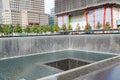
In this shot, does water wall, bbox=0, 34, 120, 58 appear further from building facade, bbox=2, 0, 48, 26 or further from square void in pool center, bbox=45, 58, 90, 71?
building facade, bbox=2, 0, 48, 26

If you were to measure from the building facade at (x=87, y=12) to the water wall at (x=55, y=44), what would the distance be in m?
23.3

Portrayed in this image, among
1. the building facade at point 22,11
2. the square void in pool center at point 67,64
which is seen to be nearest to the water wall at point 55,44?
the square void in pool center at point 67,64

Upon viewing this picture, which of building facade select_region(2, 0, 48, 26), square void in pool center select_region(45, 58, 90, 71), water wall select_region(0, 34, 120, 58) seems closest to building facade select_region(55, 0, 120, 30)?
water wall select_region(0, 34, 120, 58)

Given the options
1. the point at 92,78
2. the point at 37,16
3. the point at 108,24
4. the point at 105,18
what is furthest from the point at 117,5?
the point at 37,16

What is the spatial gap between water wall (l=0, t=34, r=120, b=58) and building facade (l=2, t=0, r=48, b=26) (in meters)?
58.1

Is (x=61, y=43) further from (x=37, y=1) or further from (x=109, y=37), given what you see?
(x=37, y=1)

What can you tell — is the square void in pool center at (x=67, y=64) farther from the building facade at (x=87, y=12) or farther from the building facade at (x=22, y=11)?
the building facade at (x=22, y=11)

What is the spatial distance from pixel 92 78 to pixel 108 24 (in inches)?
1263

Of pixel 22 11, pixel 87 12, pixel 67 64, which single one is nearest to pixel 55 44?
pixel 67 64

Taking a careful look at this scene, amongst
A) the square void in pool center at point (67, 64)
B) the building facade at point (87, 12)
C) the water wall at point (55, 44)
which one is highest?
the building facade at point (87, 12)

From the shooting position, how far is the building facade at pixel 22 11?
233 ft

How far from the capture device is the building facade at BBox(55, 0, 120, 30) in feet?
125

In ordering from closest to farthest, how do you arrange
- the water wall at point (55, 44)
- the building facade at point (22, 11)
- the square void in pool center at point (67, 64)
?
1. the square void in pool center at point (67, 64)
2. the water wall at point (55, 44)
3. the building facade at point (22, 11)

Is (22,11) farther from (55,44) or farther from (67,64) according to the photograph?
(67,64)
